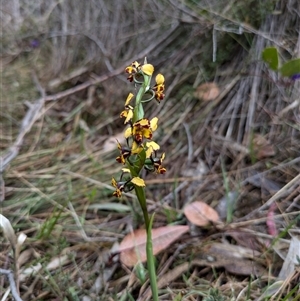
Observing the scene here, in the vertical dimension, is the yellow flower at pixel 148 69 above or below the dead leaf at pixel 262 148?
above

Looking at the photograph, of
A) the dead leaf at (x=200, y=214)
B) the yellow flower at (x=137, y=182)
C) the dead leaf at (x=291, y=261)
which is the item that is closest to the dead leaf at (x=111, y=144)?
the dead leaf at (x=200, y=214)

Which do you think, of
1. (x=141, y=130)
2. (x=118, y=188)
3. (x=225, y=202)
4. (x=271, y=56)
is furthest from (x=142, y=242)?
(x=271, y=56)

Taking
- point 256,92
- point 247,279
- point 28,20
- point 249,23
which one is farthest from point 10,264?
point 28,20

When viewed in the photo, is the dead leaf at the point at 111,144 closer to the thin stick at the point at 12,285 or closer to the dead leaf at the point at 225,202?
the dead leaf at the point at 225,202

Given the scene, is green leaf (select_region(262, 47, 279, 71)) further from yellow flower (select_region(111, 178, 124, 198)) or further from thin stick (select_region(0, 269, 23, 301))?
thin stick (select_region(0, 269, 23, 301))

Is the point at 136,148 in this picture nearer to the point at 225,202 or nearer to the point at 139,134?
the point at 139,134

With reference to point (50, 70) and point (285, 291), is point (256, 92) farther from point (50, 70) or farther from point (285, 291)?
point (50, 70)
